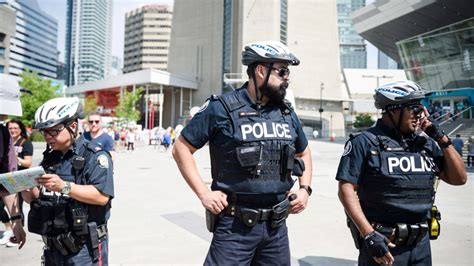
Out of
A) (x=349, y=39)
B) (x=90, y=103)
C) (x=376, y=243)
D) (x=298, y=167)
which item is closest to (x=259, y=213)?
(x=298, y=167)

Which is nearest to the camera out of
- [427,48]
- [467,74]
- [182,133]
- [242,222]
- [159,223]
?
[242,222]

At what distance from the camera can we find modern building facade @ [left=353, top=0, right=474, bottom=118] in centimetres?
3306

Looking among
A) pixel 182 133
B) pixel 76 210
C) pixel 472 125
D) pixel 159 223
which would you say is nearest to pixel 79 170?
pixel 76 210

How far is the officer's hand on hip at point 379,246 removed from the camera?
7.93 feet

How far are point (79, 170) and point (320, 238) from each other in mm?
3904

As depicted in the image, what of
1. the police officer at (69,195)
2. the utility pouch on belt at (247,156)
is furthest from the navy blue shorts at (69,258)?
the utility pouch on belt at (247,156)

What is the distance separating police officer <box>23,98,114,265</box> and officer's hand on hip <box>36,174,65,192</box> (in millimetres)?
18

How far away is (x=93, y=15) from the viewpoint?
19500 cm

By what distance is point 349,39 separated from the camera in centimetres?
16788

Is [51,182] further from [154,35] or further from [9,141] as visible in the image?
[154,35]

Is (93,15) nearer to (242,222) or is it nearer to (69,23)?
(69,23)

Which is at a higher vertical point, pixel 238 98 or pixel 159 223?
pixel 238 98

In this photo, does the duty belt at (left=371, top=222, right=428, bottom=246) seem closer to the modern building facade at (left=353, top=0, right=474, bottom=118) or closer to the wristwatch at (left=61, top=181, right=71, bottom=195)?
the wristwatch at (left=61, top=181, right=71, bottom=195)

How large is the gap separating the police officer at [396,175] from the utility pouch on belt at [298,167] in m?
0.32
